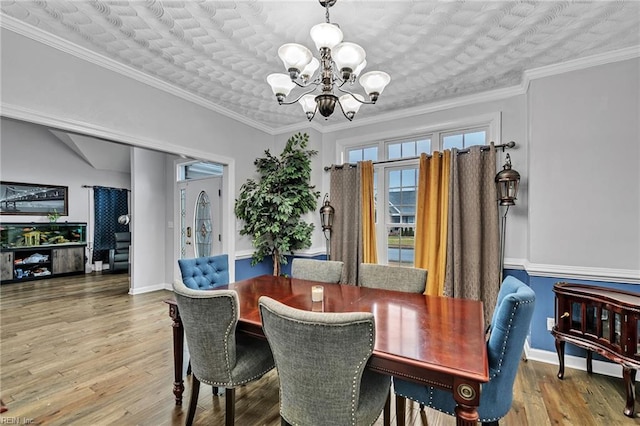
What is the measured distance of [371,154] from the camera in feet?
13.5

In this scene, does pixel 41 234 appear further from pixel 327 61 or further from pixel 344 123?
pixel 327 61

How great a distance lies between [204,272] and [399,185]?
2.61 meters

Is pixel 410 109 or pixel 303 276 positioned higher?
pixel 410 109

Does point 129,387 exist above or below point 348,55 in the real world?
below

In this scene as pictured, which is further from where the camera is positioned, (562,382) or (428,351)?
(562,382)

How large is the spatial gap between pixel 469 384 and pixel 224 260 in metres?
2.29

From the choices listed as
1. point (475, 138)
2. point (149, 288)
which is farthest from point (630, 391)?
point (149, 288)

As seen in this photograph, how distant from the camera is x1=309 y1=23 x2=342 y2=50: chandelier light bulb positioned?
1542 millimetres

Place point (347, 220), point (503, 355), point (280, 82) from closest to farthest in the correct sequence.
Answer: point (503, 355), point (280, 82), point (347, 220)

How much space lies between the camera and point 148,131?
288 cm

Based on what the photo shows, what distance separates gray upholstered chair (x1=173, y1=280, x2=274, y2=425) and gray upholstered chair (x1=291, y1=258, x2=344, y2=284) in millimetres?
1104

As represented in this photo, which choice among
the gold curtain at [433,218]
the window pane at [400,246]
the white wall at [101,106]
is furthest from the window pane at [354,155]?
the white wall at [101,106]

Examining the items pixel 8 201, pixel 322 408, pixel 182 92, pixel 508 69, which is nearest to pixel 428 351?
pixel 322 408

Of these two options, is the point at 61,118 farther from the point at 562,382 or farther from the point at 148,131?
the point at 562,382
